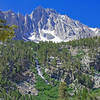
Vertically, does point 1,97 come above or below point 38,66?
below

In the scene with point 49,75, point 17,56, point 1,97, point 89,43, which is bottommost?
point 1,97

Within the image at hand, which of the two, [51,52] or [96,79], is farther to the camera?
[51,52]

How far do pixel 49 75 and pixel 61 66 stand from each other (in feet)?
41.0

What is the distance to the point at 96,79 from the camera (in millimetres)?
129750

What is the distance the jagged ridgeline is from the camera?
114625 millimetres

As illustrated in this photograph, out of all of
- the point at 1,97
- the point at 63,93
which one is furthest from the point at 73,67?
the point at 63,93

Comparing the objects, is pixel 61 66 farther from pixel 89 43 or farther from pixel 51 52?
pixel 89 43

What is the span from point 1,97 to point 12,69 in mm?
38981

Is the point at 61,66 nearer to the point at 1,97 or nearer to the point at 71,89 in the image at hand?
the point at 71,89

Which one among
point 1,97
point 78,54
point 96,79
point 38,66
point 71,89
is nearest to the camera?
point 1,97

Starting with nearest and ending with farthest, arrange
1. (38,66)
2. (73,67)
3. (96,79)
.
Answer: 1. (96,79)
2. (73,67)
3. (38,66)

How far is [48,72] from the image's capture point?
14112 cm

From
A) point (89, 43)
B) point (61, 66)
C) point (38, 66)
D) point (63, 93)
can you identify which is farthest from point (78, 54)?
point (63, 93)

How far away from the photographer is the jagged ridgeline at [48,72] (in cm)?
11462
